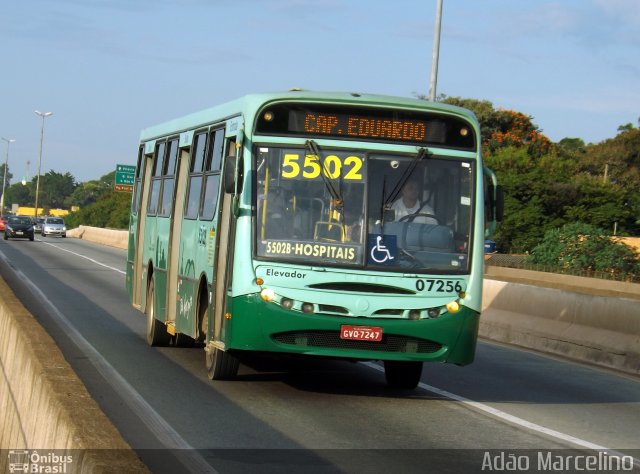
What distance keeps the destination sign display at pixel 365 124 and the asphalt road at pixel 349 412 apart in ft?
8.43

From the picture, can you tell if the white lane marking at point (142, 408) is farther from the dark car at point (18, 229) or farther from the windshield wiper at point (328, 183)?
the dark car at point (18, 229)

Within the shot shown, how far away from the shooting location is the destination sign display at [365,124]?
1167 centimetres

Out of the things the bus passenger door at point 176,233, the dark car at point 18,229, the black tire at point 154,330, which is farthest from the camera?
the dark car at point 18,229

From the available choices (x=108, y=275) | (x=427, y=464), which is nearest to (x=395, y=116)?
(x=427, y=464)

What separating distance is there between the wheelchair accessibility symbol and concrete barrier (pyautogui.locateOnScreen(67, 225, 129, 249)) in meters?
44.7

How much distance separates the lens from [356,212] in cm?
1145

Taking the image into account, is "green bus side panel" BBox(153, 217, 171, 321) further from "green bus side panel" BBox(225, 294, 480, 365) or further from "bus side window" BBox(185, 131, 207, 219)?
"green bus side panel" BBox(225, 294, 480, 365)

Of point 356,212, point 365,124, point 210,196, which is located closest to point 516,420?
point 356,212

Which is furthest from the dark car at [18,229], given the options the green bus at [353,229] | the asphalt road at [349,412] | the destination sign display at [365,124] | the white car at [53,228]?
the destination sign display at [365,124]

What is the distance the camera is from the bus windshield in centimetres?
1142

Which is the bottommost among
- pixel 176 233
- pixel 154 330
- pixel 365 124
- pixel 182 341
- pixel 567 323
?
pixel 182 341

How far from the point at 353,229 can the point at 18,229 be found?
60.4m

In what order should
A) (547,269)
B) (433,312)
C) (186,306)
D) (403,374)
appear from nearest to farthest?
(433,312), (403,374), (186,306), (547,269)

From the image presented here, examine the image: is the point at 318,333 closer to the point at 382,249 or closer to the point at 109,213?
the point at 382,249
